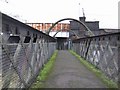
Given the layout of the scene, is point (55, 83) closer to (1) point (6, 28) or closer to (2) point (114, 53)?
(2) point (114, 53)

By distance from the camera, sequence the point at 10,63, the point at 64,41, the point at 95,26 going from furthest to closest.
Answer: the point at 64,41 → the point at 95,26 → the point at 10,63

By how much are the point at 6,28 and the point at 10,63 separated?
760mm

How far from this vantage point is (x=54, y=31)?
60.1 m

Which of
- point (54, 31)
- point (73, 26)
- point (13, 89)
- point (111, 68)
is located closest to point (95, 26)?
point (73, 26)

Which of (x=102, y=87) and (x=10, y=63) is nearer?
(x=10, y=63)

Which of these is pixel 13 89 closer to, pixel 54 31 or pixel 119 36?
pixel 119 36

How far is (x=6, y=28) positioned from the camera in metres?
4.82

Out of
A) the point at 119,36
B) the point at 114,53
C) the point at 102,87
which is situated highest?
the point at 119,36

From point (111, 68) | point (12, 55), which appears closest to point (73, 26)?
point (111, 68)

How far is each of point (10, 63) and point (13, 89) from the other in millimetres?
777

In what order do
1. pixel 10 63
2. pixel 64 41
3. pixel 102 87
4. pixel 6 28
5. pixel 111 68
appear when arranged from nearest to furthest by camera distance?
pixel 6 28 < pixel 10 63 < pixel 102 87 < pixel 111 68 < pixel 64 41

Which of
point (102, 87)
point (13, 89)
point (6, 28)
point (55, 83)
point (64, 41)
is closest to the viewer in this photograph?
point (6, 28)

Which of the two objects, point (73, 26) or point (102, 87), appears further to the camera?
point (73, 26)

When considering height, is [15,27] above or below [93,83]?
above
